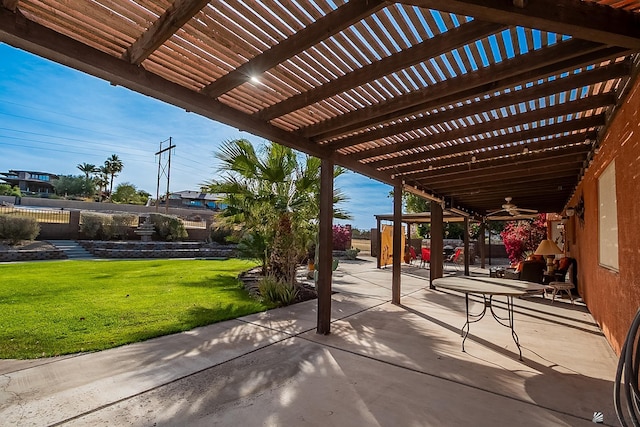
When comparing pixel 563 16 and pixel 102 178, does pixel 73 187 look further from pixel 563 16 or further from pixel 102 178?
pixel 563 16

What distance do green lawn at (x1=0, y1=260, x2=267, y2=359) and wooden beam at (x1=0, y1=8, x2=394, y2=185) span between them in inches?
108

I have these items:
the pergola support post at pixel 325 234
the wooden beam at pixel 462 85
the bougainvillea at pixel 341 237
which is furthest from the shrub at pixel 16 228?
the wooden beam at pixel 462 85

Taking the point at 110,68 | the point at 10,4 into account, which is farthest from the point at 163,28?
the point at 10,4

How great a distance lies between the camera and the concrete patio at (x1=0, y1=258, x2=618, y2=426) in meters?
2.31

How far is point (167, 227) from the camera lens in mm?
17266

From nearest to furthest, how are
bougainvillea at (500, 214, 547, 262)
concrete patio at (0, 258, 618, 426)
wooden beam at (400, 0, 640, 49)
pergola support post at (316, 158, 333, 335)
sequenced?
1. wooden beam at (400, 0, 640, 49)
2. concrete patio at (0, 258, 618, 426)
3. pergola support post at (316, 158, 333, 335)
4. bougainvillea at (500, 214, 547, 262)

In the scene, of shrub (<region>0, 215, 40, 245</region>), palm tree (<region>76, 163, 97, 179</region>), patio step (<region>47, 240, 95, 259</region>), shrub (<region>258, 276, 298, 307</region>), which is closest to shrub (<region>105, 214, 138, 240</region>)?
patio step (<region>47, 240, 95, 259</region>)

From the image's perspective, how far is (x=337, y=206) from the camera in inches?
287

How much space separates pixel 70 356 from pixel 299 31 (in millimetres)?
3727

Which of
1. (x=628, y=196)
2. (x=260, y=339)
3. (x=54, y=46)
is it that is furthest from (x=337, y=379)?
(x=54, y=46)

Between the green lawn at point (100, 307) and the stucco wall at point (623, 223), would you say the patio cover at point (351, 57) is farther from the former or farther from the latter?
the green lawn at point (100, 307)

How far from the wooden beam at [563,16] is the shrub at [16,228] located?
52.2ft

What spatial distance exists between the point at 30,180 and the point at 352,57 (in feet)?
233

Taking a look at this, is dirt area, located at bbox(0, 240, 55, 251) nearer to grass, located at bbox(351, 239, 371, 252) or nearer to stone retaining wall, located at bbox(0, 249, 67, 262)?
stone retaining wall, located at bbox(0, 249, 67, 262)
